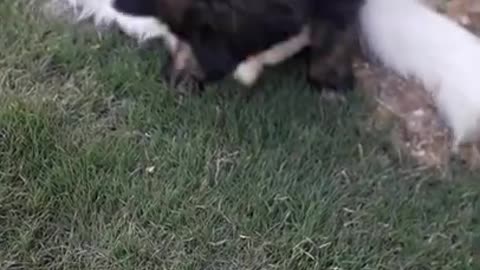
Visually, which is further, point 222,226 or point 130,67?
point 130,67

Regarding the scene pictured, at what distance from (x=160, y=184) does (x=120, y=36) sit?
51cm

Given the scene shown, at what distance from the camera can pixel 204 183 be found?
2.61 m

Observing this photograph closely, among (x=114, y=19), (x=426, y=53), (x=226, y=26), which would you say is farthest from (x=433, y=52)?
(x=114, y=19)

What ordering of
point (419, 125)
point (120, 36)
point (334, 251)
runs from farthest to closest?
point (120, 36) < point (419, 125) < point (334, 251)

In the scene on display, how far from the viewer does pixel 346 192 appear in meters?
2.59

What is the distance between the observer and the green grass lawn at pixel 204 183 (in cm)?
249

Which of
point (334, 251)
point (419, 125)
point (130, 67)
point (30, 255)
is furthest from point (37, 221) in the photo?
point (419, 125)

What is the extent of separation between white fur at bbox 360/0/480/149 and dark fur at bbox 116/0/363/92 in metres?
0.12

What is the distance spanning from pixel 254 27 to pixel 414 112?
486 millimetres

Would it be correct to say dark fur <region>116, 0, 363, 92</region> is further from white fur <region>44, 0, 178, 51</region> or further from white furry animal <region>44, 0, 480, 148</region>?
white fur <region>44, 0, 178, 51</region>

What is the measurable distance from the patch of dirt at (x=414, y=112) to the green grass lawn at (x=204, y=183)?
0.15ft

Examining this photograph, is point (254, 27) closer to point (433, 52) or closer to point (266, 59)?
point (266, 59)

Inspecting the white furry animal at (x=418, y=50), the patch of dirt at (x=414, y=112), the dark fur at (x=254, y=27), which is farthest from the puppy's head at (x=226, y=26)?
the patch of dirt at (x=414, y=112)

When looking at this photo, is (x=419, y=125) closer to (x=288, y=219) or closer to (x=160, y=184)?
(x=288, y=219)
